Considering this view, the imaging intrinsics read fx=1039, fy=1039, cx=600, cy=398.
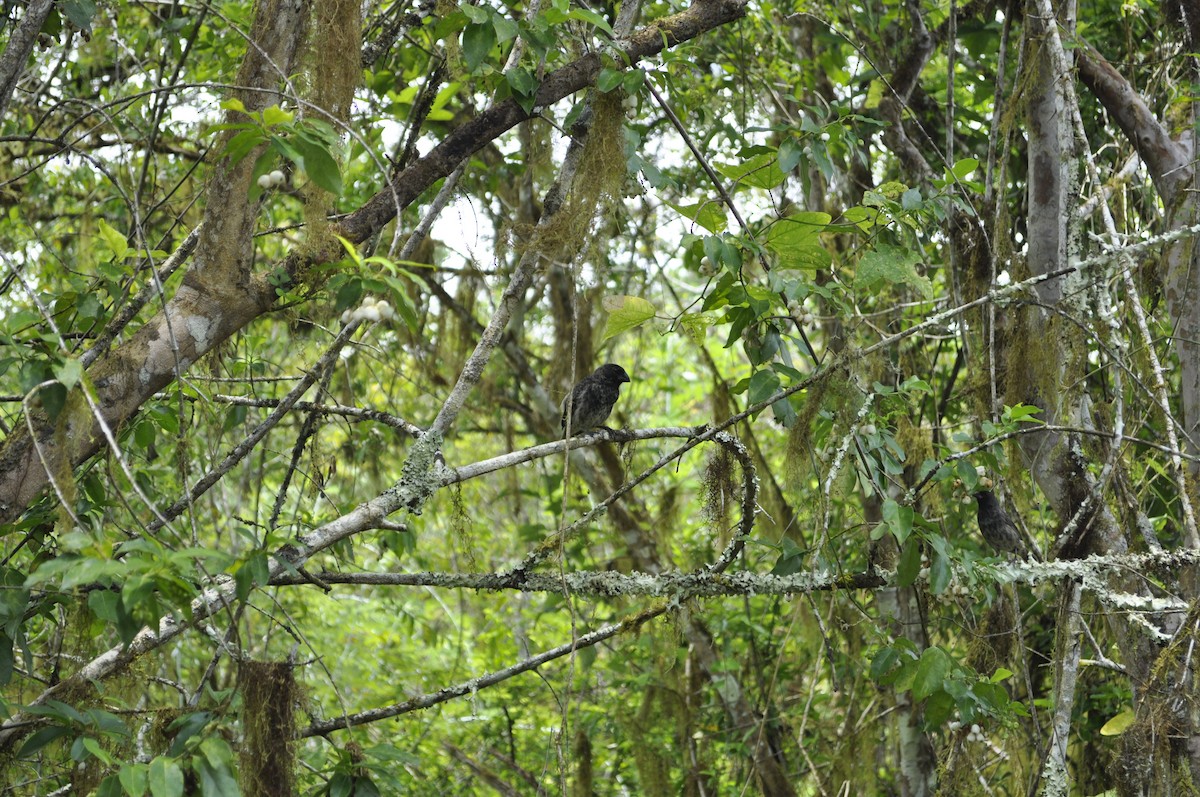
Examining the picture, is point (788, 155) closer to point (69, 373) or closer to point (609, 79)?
point (609, 79)

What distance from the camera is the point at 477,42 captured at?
2639 millimetres

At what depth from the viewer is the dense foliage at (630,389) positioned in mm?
2475

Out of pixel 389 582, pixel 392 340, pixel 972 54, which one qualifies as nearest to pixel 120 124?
pixel 392 340

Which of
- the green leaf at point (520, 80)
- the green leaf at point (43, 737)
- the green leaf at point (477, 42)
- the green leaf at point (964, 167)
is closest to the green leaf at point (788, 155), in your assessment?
the green leaf at point (964, 167)

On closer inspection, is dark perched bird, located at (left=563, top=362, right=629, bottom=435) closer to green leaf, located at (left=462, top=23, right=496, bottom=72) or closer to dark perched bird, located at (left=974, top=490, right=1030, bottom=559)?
dark perched bird, located at (left=974, top=490, right=1030, bottom=559)

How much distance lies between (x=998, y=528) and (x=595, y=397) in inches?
75.5

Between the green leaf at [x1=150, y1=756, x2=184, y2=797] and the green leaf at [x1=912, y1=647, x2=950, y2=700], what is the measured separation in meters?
1.79

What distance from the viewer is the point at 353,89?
9.62 feet

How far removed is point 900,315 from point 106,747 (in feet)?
13.6

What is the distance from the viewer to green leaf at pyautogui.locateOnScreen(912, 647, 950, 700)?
2701 millimetres

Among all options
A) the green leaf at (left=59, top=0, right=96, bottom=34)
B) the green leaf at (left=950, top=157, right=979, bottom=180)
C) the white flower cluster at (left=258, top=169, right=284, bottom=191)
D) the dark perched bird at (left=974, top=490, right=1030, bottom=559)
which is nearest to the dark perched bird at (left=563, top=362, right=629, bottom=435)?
the dark perched bird at (left=974, top=490, right=1030, bottom=559)

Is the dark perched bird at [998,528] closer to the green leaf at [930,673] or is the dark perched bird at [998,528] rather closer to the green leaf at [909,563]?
the green leaf at [930,673]

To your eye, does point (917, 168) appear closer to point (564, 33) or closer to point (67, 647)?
point (564, 33)

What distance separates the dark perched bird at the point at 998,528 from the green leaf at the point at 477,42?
3107 millimetres
